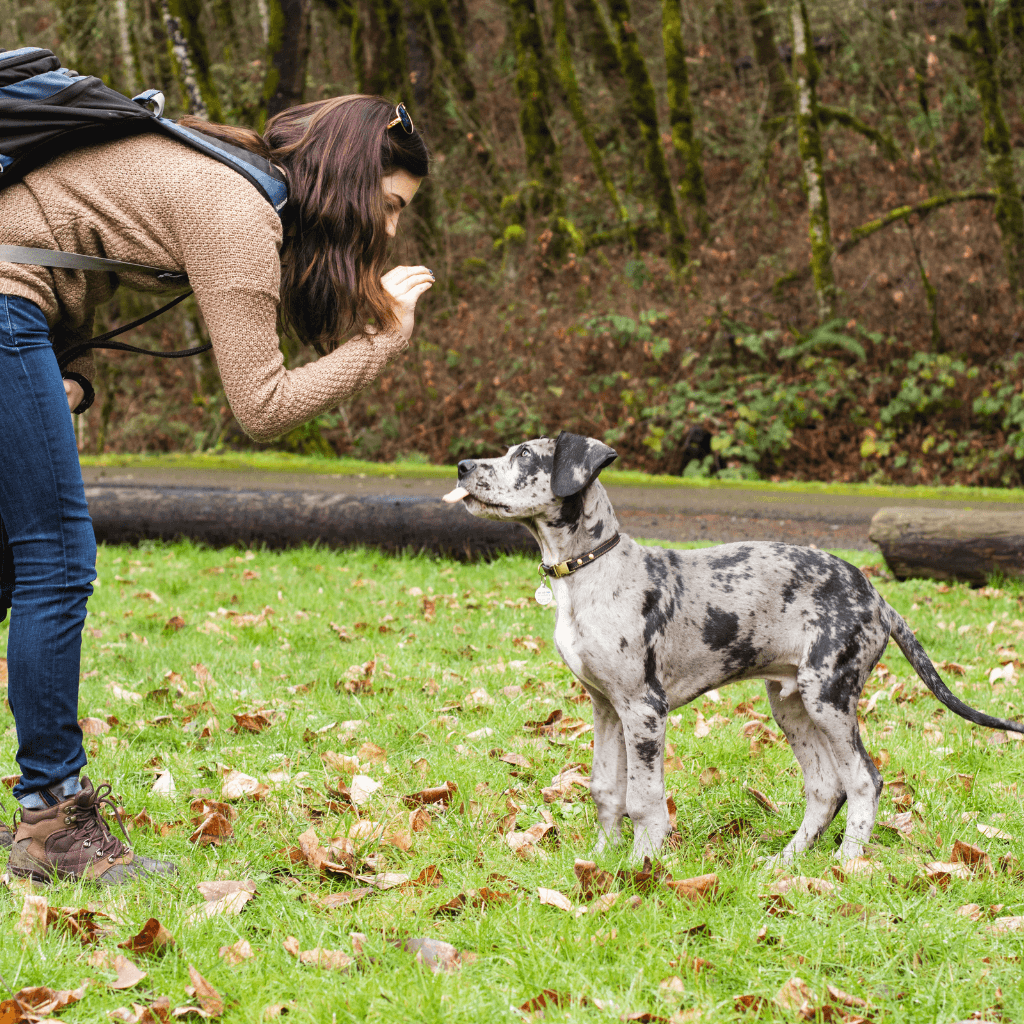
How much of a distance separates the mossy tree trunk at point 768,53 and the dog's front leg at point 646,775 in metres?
19.5

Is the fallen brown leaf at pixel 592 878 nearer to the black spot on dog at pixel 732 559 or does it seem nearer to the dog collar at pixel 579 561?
the dog collar at pixel 579 561

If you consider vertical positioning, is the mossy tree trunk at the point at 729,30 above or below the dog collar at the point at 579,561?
above

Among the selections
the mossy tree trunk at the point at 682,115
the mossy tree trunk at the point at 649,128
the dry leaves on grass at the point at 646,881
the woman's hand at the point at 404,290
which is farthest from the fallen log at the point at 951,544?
the mossy tree trunk at the point at 682,115

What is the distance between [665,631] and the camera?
339 centimetres

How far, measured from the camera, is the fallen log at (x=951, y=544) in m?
7.85

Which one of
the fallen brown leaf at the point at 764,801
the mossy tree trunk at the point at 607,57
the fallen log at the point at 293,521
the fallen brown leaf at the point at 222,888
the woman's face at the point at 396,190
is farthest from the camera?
the mossy tree trunk at the point at 607,57

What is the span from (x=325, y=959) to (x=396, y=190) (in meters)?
2.35

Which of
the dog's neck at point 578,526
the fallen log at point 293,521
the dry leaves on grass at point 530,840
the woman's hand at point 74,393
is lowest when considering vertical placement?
the fallen log at point 293,521

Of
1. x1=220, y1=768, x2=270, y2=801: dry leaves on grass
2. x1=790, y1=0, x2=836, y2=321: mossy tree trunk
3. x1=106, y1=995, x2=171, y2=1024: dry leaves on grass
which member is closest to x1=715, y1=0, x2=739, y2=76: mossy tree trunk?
x1=790, y1=0, x2=836, y2=321: mossy tree trunk

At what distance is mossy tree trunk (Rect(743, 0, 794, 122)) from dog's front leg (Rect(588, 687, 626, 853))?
19.3 m

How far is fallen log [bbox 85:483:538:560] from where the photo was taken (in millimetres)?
9039

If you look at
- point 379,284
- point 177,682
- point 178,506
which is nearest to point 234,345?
point 379,284

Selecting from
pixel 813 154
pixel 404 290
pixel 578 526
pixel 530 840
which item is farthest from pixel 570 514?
pixel 813 154

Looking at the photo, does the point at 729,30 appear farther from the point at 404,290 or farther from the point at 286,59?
the point at 404,290
